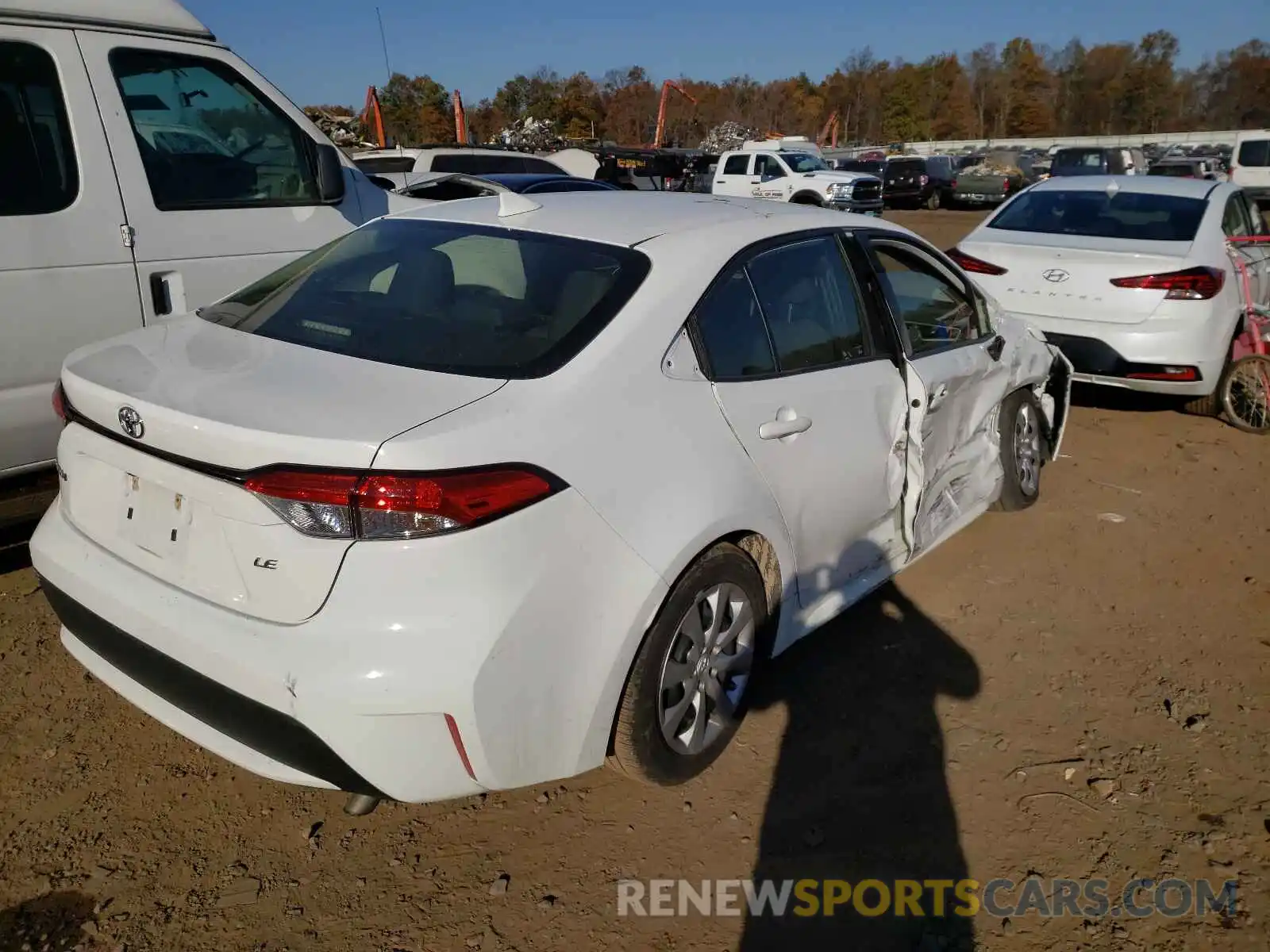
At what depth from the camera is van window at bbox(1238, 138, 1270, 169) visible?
23719mm

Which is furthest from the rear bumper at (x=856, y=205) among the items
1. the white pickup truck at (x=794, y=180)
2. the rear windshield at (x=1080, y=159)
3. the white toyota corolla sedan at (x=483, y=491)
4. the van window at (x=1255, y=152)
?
the white toyota corolla sedan at (x=483, y=491)

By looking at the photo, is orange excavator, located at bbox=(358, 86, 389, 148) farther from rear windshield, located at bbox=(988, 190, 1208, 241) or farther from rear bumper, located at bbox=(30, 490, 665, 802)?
rear bumper, located at bbox=(30, 490, 665, 802)

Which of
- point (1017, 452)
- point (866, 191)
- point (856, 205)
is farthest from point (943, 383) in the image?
point (866, 191)

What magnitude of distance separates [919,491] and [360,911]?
2413 mm

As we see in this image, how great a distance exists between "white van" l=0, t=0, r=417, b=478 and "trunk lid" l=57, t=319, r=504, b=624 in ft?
3.57

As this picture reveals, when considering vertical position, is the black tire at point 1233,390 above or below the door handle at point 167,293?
below

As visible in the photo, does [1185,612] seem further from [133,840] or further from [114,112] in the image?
[114,112]

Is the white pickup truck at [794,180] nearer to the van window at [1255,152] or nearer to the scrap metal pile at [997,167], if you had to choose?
the scrap metal pile at [997,167]

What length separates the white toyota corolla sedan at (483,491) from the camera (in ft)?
6.89

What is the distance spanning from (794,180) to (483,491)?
75.8 ft

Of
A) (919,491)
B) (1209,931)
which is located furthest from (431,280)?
(1209,931)

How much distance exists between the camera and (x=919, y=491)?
3682 millimetres

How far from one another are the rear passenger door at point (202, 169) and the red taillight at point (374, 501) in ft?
7.23

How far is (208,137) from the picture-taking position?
4.17 meters
